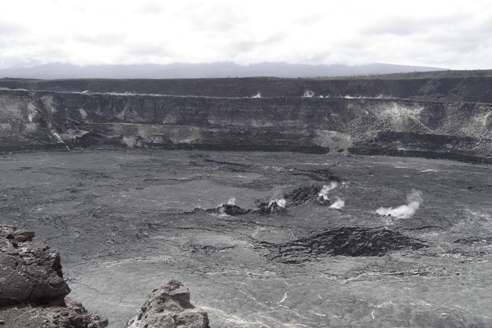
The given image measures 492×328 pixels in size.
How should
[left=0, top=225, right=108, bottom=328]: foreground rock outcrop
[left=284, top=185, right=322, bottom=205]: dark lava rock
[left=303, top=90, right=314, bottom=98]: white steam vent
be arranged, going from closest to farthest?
[left=0, top=225, right=108, bottom=328]: foreground rock outcrop → [left=284, top=185, right=322, bottom=205]: dark lava rock → [left=303, top=90, right=314, bottom=98]: white steam vent

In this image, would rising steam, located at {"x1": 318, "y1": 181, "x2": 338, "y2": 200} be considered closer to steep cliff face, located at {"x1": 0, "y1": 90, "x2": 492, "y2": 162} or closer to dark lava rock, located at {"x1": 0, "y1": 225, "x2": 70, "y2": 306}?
steep cliff face, located at {"x1": 0, "y1": 90, "x2": 492, "y2": 162}

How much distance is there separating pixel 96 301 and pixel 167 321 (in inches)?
520

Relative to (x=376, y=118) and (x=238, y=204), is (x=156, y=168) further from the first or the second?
(x=376, y=118)

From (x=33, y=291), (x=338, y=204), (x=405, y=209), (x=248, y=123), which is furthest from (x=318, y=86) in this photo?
(x=33, y=291)

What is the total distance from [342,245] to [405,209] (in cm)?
1078

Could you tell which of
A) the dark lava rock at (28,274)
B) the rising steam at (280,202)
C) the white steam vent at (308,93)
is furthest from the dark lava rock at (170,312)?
the white steam vent at (308,93)

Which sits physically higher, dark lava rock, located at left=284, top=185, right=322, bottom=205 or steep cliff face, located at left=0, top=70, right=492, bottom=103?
steep cliff face, located at left=0, top=70, right=492, bottom=103

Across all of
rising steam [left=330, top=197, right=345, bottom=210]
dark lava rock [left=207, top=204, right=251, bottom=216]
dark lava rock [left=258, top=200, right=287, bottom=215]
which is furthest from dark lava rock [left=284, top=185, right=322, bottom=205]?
dark lava rock [left=207, top=204, right=251, bottom=216]

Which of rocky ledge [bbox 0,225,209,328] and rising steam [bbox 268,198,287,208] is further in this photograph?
rising steam [bbox 268,198,287,208]

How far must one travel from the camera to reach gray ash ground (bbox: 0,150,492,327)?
870 inches

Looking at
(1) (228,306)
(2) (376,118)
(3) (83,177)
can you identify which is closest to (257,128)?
(2) (376,118)

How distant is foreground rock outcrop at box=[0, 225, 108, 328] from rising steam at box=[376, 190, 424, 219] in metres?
28.8

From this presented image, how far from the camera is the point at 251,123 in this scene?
74625mm

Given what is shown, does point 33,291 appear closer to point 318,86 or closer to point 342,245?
point 342,245
